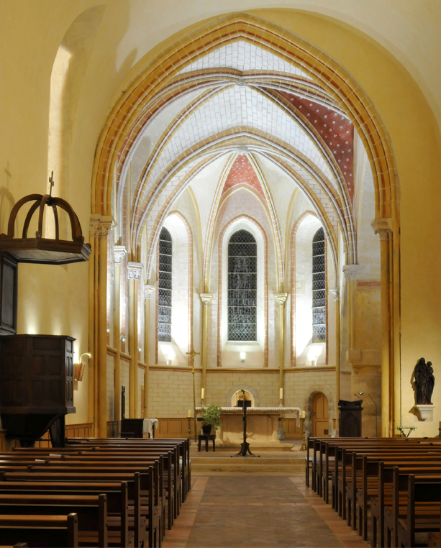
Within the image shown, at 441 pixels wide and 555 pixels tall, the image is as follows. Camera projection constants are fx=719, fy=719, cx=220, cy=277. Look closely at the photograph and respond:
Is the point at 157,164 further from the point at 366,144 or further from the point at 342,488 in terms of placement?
the point at 342,488

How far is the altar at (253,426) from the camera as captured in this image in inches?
795

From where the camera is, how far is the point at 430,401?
14758 millimetres

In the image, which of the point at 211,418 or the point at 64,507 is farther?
the point at 211,418

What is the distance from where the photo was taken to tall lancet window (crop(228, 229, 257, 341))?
1173 inches

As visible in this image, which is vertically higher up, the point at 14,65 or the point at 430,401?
the point at 14,65

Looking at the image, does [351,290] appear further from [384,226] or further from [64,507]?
[64,507]

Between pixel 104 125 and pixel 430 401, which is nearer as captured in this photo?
pixel 430 401

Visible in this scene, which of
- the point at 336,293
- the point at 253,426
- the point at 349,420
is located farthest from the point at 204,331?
the point at 349,420

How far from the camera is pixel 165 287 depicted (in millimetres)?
28969

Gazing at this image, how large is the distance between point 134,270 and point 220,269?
7.25 meters

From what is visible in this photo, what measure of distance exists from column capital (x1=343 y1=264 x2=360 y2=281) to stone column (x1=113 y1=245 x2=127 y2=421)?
6821 millimetres

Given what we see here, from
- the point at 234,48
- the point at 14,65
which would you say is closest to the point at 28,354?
the point at 14,65

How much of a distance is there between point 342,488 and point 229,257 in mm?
21836

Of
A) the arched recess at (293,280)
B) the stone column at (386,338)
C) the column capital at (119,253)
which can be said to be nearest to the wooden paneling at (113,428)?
the column capital at (119,253)
